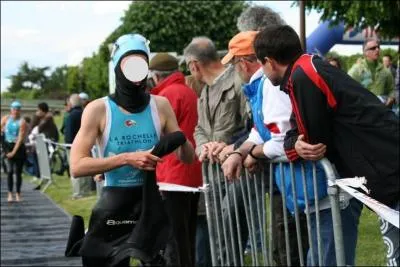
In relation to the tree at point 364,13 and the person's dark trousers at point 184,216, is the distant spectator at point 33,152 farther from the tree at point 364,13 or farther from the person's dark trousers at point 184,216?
the person's dark trousers at point 184,216

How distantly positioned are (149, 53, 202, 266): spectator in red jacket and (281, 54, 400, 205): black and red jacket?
2.10m

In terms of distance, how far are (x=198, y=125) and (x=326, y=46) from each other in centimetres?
1740

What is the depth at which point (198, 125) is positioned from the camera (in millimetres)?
5938

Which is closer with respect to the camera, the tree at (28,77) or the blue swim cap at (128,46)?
the blue swim cap at (128,46)

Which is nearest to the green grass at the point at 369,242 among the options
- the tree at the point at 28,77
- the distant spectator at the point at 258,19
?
the distant spectator at the point at 258,19

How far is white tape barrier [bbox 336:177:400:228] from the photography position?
283 centimetres

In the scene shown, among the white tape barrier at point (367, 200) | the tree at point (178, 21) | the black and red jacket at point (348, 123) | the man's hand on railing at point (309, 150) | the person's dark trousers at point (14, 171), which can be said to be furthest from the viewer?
the tree at point (178, 21)

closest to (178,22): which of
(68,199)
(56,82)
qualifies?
(68,199)

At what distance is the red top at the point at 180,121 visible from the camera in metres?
6.07

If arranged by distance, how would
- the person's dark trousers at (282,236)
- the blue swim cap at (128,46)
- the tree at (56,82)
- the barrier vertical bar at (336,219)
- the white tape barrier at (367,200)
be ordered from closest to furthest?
the white tape barrier at (367,200)
the barrier vertical bar at (336,219)
the blue swim cap at (128,46)
the person's dark trousers at (282,236)
the tree at (56,82)

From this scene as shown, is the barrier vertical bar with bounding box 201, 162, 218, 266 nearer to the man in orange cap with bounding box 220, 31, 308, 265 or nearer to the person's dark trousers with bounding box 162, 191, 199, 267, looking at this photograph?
the person's dark trousers with bounding box 162, 191, 199, 267

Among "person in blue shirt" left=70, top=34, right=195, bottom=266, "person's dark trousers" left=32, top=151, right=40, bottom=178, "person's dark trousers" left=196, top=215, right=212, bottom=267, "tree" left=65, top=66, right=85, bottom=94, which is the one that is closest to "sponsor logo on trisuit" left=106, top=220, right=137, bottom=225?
"person in blue shirt" left=70, top=34, right=195, bottom=266

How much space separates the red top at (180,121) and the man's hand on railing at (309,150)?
2274 millimetres

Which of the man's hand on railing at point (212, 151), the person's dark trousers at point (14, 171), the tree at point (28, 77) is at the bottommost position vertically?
the tree at point (28, 77)
